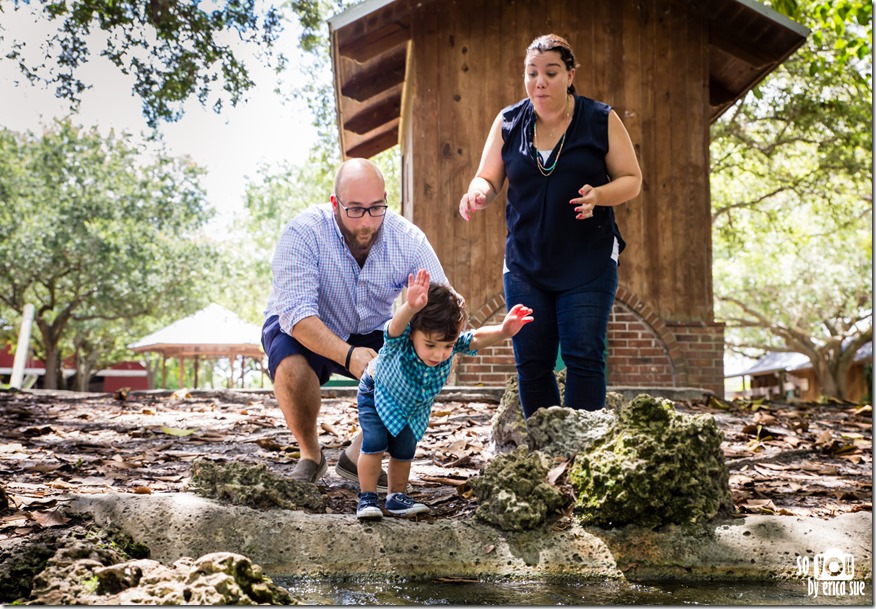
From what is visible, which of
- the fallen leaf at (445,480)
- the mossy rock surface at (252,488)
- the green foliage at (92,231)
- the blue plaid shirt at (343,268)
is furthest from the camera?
the green foliage at (92,231)

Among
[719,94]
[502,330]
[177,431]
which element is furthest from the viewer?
[719,94]

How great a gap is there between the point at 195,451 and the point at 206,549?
74.4 inches

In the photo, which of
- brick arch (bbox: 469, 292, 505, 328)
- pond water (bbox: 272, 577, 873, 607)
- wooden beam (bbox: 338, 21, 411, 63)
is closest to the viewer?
pond water (bbox: 272, 577, 873, 607)

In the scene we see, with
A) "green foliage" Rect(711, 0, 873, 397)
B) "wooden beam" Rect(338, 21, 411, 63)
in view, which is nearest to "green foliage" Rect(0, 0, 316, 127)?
"wooden beam" Rect(338, 21, 411, 63)

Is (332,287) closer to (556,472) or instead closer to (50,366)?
(556,472)

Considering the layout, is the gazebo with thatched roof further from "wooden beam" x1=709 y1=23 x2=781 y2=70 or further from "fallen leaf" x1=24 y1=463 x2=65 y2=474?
"fallen leaf" x1=24 y1=463 x2=65 y2=474

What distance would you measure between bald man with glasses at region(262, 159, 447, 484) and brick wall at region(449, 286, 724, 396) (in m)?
3.70

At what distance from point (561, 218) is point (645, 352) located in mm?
4293

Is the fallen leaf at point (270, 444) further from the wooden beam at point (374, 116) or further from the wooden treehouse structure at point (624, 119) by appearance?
the wooden beam at point (374, 116)

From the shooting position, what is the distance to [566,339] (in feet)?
9.91

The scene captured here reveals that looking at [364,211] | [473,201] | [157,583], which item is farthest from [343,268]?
[157,583]

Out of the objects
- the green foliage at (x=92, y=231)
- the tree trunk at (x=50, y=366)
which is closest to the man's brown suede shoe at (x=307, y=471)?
the green foliage at (x=92, y=231)

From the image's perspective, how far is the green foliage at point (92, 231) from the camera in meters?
16.9

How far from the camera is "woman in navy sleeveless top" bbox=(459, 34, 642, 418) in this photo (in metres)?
3.02
